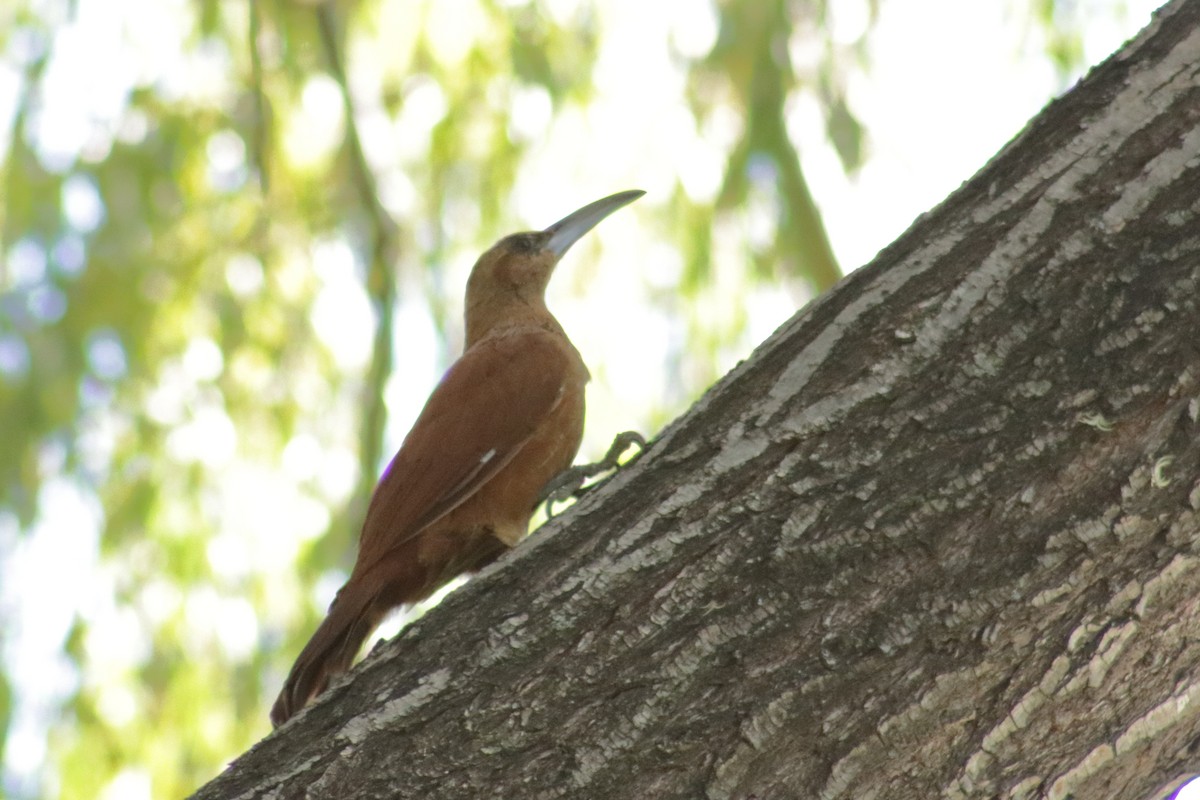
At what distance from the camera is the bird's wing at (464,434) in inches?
108

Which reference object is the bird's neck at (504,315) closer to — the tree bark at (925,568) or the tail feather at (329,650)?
the tail feather at (329,650)

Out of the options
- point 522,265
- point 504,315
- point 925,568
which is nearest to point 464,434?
point 504,315

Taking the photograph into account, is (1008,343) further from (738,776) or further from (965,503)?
(738,776)

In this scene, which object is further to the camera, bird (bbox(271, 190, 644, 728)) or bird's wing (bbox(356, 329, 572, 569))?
bird's wing (bbox(356, 329, 572, 569))

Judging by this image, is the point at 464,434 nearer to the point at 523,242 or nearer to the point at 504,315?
the point at 504,315

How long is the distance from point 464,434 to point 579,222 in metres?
1.16

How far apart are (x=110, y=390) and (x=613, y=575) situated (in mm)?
2980

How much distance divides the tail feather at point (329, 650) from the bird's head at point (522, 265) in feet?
4.28

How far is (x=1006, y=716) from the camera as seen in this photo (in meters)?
1.50

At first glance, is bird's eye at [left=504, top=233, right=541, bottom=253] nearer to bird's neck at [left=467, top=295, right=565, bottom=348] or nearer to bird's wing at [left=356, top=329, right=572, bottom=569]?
bird's neck at [left=467, top=295, right=565, bottom=348]

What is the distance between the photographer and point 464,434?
2898 millimetres

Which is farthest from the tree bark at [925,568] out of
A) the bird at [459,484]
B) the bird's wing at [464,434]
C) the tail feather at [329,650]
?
the bird's wing at [464,434]

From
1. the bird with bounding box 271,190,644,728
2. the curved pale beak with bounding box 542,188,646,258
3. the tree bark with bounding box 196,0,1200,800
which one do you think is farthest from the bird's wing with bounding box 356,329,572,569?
the tree bark with bounding box 196,0,1200,800

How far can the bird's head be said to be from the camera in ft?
12.4
